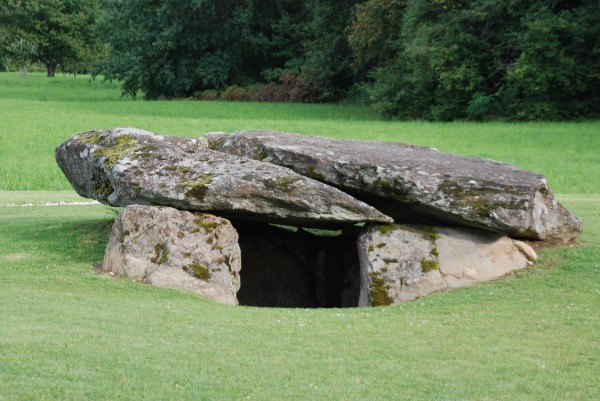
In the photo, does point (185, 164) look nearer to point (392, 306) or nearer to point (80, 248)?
point (80, 248)

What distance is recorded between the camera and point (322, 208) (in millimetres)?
12078

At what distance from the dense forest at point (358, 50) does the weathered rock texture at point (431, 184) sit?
1106 inches

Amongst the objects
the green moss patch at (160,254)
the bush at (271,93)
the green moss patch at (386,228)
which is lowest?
the bush at (271,93)

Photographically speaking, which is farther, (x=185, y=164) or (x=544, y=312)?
(x=185, y=164)

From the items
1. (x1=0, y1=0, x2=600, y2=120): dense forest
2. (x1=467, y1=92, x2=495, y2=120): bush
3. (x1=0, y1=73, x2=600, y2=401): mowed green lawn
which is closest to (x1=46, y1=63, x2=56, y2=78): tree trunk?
(x1=0, y1=0, x2=600, y2=120): dense forest

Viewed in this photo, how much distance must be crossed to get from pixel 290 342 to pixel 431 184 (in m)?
4.19

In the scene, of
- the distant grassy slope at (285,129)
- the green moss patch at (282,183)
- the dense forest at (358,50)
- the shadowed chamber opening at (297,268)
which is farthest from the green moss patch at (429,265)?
the dense forest at (358,50)

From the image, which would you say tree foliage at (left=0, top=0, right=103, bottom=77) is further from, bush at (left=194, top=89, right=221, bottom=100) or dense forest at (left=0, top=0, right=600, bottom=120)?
bush at (left=194, top=89, right=221, bottom=100)

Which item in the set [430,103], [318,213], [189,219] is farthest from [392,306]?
[430,103]

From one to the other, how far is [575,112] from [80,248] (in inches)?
1331

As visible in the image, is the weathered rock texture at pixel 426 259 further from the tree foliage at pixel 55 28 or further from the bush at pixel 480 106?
the tree foliage at pixel 55 28

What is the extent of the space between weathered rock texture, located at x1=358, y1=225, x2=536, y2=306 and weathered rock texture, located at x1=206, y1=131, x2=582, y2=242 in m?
0.27

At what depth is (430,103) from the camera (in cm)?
4866

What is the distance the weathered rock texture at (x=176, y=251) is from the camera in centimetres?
1163
